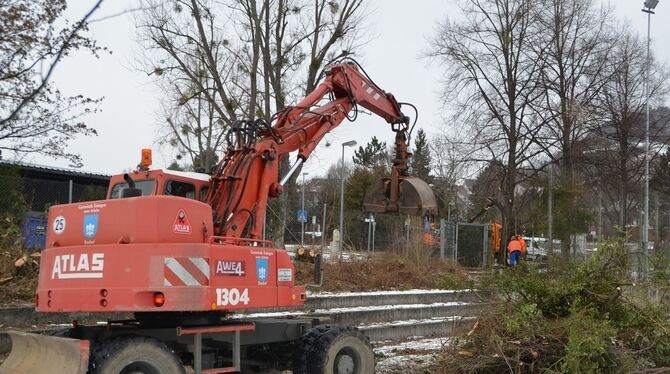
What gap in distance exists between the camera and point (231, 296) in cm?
705

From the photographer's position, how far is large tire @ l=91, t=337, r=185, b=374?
20.7 feet

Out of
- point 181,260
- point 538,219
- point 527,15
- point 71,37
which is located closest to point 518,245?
point 538,219

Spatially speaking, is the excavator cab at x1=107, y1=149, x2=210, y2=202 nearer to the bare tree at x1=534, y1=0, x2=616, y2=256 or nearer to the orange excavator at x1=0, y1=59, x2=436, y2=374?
the orange excavator at x1=0, y1=59, x2=436, y2=374

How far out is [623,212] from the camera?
3189 centimetres

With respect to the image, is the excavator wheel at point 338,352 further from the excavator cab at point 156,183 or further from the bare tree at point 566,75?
the bare tree at point 566,75

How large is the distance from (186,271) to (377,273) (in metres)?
10.8

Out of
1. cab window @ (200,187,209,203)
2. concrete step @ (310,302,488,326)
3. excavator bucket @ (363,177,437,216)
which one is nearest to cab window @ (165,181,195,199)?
cab window @ (200,187,209,203)

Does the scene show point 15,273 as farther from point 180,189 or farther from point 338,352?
point 338,352

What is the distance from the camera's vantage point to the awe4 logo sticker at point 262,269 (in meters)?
7.39

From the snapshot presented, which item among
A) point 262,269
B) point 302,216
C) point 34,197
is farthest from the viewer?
point 302,216

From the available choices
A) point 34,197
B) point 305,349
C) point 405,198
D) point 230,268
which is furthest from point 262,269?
point 34,197

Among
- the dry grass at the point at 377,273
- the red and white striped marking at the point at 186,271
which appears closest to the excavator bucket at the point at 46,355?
the red and white striped marking at the point at 186,271

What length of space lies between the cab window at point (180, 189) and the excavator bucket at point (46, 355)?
1.97 m

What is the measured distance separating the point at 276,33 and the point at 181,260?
48.4ft
